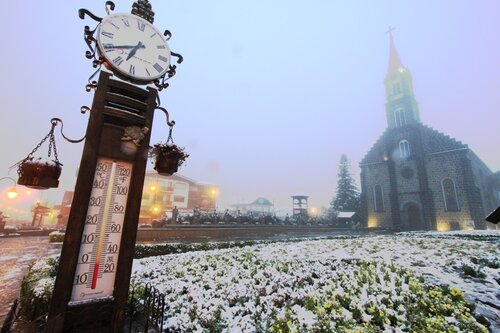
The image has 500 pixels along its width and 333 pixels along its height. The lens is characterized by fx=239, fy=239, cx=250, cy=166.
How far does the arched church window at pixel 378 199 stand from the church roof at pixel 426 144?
4145 mm

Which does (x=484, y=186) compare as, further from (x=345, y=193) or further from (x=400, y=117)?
(x=345, y=193)

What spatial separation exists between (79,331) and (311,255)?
8.01 metres

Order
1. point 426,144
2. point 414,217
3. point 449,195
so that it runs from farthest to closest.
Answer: point 426,144 < point 414,217 < point 449,195

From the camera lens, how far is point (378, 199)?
114 feet

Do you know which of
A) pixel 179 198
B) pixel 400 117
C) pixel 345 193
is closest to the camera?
pixel 400 117

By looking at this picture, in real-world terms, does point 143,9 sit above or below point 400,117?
below

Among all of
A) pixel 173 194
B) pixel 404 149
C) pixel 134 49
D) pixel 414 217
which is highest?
pixel 404 149

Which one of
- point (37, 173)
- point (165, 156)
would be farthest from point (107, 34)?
point (37, 173)

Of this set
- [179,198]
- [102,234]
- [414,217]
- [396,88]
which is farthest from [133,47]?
[179,198]

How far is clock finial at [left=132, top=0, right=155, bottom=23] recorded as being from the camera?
377cm

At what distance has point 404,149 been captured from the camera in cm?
3456

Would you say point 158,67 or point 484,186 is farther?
point 484,186

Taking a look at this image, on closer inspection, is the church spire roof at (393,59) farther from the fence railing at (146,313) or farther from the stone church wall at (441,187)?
the fence railing at (146,313)

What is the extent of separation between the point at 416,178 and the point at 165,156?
122 feet
